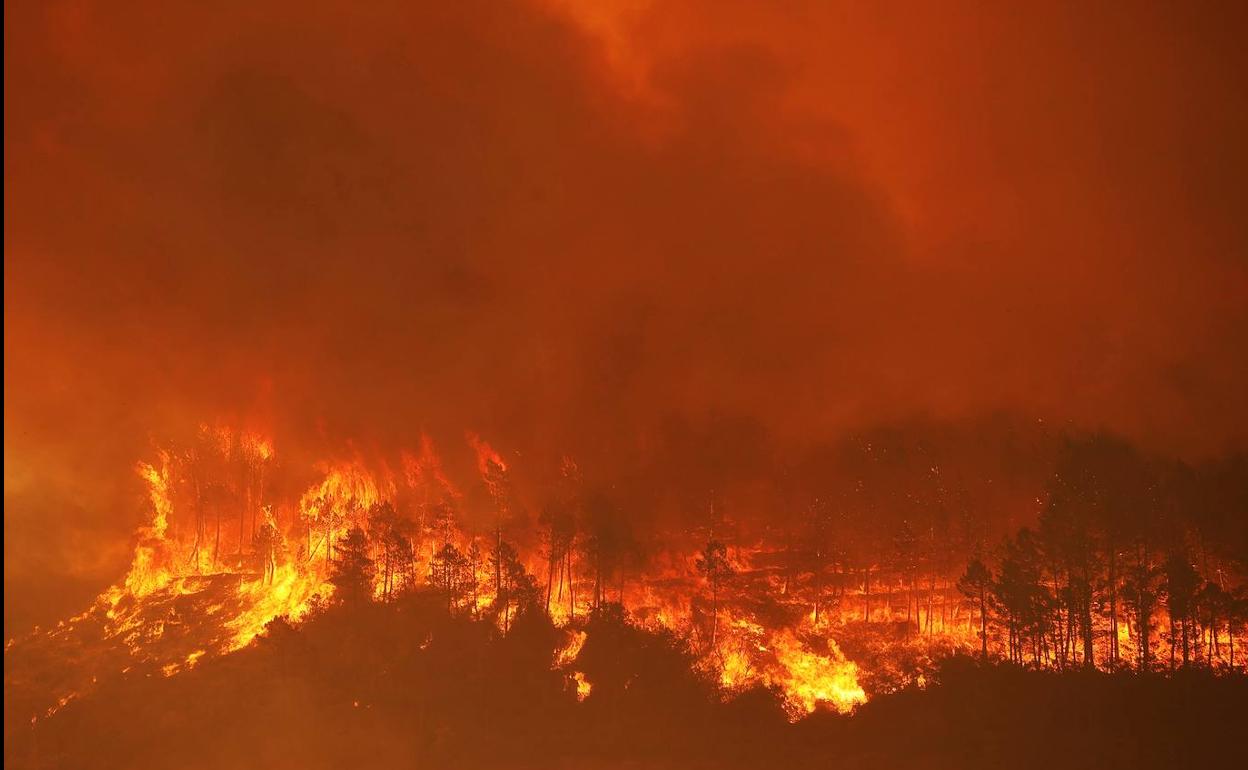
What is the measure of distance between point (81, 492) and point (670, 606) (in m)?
40.7

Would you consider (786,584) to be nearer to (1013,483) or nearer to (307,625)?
(1013,483)

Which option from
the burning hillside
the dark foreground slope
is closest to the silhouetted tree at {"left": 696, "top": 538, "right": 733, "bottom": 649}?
the burning hillside

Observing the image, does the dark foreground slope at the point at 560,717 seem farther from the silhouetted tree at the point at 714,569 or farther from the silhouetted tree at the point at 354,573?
the silhouetted tree at the point at 714,569

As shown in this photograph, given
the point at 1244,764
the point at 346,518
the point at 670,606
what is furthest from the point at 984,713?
the point at 346,518

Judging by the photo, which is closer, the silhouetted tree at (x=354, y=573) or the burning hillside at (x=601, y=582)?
the burning hillside at (x=601, y=582)

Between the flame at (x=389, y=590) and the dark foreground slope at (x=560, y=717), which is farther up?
the flame at (x=389, y=590)

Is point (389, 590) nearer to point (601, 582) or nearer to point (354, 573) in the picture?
point (354, 573)

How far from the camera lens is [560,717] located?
180ft

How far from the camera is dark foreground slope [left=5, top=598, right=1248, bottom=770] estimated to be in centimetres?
4900

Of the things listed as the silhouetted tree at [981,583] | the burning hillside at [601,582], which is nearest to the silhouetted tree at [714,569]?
the burning hillside at [601,582]

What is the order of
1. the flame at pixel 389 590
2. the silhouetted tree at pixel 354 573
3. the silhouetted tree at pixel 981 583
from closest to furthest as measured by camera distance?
the silhouetted tree at pixel 981 583, the flame at pixel 389 590, the silhouetted tree at pixel 354 573

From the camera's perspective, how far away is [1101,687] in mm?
52656

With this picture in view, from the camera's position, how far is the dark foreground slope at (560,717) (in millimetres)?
49000

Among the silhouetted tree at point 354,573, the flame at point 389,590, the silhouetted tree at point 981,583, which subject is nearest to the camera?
the silhouetted tree at point 981,583
